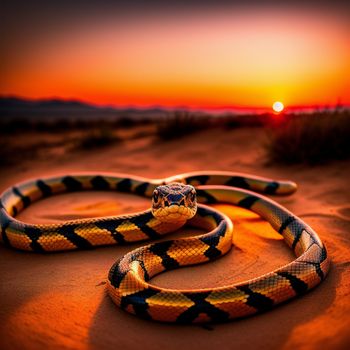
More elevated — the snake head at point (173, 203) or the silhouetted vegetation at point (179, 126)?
the silhouetted vegetation at point (179, 126)

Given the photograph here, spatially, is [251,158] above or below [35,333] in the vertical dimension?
above

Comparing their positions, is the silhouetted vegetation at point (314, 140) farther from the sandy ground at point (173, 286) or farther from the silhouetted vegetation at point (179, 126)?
the silhouetted vegetation at point (179, 126)

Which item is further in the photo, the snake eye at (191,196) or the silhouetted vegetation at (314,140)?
the silhouetted vegetation at (314,140)

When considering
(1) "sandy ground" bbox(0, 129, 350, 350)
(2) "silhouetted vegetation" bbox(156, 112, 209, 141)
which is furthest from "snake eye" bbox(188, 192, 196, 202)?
(2) "silhouetted vegetation" bbox(156, 112, 209, 141)

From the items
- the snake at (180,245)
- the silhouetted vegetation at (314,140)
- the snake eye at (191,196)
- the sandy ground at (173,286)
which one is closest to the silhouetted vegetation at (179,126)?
the silhouetted vegetation at (314,140)

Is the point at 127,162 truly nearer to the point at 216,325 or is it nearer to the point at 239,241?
the point at 239,241

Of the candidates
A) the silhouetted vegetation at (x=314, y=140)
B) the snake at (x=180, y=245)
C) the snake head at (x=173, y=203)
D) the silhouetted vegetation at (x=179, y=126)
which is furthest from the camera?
the silhouetted vegetation at (x=179, y=126)

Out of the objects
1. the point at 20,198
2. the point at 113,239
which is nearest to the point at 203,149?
the point at 20,198
